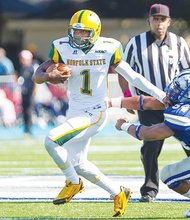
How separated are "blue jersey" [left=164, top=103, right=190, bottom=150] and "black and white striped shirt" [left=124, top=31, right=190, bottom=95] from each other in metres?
1.56

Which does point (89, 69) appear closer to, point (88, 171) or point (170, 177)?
point (88, 171)

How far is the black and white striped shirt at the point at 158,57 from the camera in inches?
313

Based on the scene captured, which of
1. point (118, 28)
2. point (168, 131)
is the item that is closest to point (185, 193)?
point (168, 131)

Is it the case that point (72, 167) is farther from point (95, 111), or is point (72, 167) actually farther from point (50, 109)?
point (50, 109)

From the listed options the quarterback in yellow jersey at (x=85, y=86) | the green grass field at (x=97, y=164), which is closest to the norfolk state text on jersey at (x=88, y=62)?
the quarterback in yellow jersey at (x=85, y=86)

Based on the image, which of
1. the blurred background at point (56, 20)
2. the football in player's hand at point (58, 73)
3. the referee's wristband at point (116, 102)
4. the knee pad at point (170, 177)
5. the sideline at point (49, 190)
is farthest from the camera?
the blurred background at point (56, 20)

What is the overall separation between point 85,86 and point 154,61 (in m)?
1.11

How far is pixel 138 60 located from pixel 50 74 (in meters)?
1.31

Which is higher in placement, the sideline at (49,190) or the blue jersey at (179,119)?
the blue jersey at (179,119)

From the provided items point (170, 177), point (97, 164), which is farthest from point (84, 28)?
point (97, 164)

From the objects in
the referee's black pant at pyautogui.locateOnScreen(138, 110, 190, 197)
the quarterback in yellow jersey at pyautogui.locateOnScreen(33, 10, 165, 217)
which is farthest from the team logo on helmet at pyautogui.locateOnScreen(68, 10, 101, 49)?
the referee's black pant at pyautogui.locateOnScreen(138, 110, 190, 197)

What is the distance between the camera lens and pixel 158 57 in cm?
799

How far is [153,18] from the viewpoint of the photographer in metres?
7.94

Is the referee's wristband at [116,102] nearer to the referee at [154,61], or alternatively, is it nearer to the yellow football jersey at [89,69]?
the yellow football jersey at [89,69]
